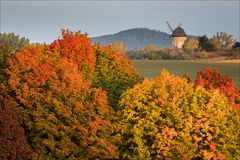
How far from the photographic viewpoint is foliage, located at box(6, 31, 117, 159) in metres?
24.8

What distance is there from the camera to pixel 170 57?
434 feet

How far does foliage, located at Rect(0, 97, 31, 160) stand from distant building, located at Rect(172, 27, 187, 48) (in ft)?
546

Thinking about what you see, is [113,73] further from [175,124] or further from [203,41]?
[203,41]

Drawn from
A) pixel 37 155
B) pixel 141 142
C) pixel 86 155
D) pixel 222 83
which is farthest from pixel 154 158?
pixel 222 83

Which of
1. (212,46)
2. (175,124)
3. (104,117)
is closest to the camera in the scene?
(175,124)

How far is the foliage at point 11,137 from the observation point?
73.8 feet

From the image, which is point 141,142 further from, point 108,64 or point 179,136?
point 108,64

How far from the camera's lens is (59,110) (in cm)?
2522

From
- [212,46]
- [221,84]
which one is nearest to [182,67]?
[212,46]

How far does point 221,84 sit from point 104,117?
9.25m

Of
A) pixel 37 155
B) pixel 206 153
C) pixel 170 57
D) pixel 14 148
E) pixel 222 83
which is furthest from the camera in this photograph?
pixel 170 57

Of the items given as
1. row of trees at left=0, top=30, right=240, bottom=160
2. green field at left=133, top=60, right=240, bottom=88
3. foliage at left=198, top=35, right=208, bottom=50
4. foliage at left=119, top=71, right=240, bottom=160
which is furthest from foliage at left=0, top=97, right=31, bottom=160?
foliage at left=198, top=35, right=208, bottom=50

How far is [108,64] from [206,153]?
11.1 m

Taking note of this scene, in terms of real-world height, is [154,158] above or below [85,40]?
below
